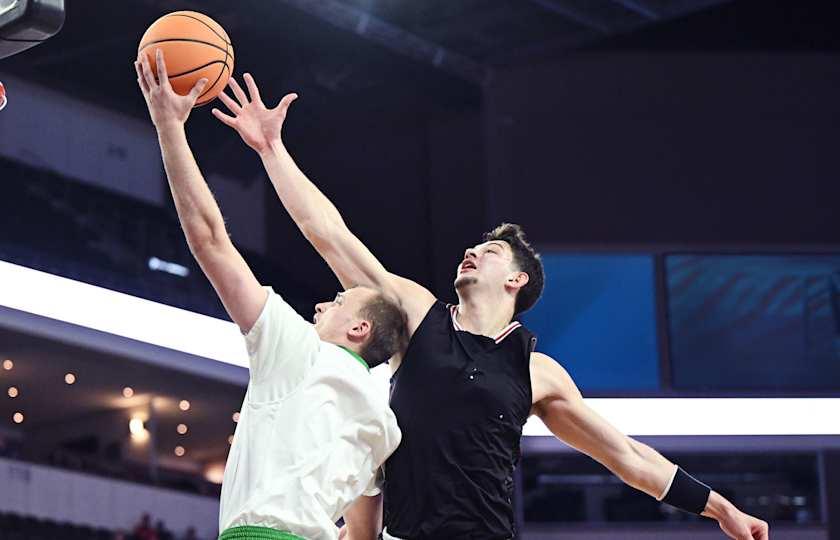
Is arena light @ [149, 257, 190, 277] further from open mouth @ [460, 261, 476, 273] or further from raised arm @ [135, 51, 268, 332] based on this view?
raised arm @ [135, 51, 268, 332]

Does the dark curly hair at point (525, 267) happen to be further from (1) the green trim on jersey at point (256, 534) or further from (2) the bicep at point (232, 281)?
(1) the green trim on jersey at point (256, 534)

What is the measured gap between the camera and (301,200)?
4.05 metres

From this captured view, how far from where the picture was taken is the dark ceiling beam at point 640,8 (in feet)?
37.0

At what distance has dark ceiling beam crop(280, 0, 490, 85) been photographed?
11.3 meters

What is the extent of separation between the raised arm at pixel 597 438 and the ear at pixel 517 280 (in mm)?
234

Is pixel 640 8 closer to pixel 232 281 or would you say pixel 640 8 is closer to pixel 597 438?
pixel 597 438

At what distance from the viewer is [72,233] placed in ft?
45.9

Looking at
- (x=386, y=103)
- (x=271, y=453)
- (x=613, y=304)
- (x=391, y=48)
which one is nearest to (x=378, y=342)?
(x=271, y=453)

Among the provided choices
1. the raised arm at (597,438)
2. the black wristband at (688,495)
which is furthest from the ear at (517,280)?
the black wristband at (688,495)

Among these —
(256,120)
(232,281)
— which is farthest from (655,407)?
(232,281)

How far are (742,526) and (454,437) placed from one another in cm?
99

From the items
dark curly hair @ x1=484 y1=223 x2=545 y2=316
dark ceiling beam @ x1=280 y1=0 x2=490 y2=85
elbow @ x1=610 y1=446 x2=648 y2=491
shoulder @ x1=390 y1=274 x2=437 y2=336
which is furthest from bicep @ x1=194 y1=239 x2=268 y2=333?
dark ceiling beam @ x1=280 y1=0 x2=490 y2=85

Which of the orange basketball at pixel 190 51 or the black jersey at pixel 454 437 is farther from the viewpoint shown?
the black jersey at pixel 454 437

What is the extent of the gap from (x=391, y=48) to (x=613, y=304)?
321 cm
